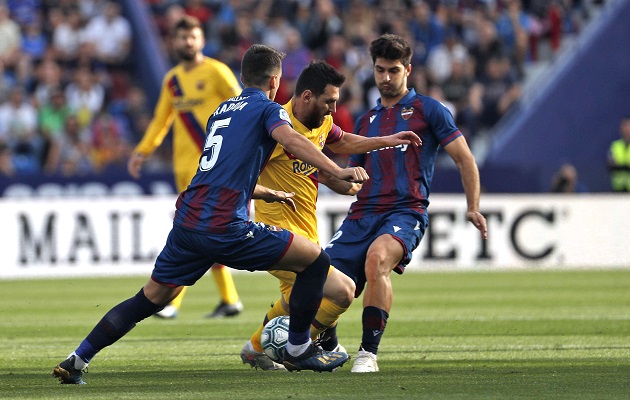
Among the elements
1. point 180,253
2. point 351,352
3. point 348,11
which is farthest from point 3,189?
point 180,253

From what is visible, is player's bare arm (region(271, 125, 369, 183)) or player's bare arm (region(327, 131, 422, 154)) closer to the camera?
player's bare arm (region(271, 125, 369, 183))

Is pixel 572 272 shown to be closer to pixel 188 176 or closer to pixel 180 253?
pixel 188 176

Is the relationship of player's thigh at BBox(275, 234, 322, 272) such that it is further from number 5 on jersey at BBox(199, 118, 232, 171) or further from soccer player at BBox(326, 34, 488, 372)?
soccer player at BBox(326, 34, 488, 372)

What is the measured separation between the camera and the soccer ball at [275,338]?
25.2 feet

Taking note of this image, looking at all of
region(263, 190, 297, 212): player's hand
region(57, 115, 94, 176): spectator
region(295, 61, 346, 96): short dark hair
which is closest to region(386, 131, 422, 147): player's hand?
region(295, 61, 346, 96): short dark hair

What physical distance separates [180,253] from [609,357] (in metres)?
2.99

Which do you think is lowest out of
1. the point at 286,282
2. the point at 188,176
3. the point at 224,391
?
the point at 224,391

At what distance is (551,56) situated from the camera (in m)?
24.7

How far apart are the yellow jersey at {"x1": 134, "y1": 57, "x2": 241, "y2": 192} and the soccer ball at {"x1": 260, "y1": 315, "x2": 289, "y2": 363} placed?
163 inches

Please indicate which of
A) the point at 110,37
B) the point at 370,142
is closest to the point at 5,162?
the point at 110,37

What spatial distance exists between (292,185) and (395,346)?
1911 mm

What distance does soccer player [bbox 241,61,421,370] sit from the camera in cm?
777

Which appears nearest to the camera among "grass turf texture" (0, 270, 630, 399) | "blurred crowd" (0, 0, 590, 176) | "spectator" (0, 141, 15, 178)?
"grass turf texture" (0, 270, 630, 399)

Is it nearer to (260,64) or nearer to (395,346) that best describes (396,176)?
(260,64)
